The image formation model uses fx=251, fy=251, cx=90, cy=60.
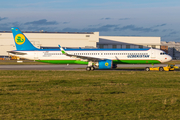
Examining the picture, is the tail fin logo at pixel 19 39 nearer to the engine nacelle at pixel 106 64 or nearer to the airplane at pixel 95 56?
the airplane at pixel 95 56

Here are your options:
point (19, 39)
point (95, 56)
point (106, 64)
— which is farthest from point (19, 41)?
point (106, 64)

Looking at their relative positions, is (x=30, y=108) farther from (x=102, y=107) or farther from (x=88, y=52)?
(x=88, y=52)

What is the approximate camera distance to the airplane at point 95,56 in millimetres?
45794

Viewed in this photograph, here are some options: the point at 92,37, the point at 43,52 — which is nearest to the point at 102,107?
the point at 43,52

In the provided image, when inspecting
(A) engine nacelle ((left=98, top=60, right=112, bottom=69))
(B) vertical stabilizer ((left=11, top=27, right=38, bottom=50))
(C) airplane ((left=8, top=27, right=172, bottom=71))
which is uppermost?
(B) vertical stabilizer ((left=11, top=27, right=38, bottom=50))

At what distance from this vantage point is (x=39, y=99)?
1652cm

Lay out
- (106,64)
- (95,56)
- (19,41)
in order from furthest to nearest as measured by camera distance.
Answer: (19,41) → (95,56) → (106,64)

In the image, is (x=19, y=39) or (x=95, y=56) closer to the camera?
(x=95, y=56)

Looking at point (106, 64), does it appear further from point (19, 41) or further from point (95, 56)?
Answer: point (19, 41)

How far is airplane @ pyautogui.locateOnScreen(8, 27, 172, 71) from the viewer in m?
45.8

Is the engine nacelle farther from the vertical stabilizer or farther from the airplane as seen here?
the vertical stabilizer

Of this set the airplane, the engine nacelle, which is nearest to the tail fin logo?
the airplane

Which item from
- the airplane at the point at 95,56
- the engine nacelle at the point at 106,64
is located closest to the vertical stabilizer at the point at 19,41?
the airplane at the point at 95,56

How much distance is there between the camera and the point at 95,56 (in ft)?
157
